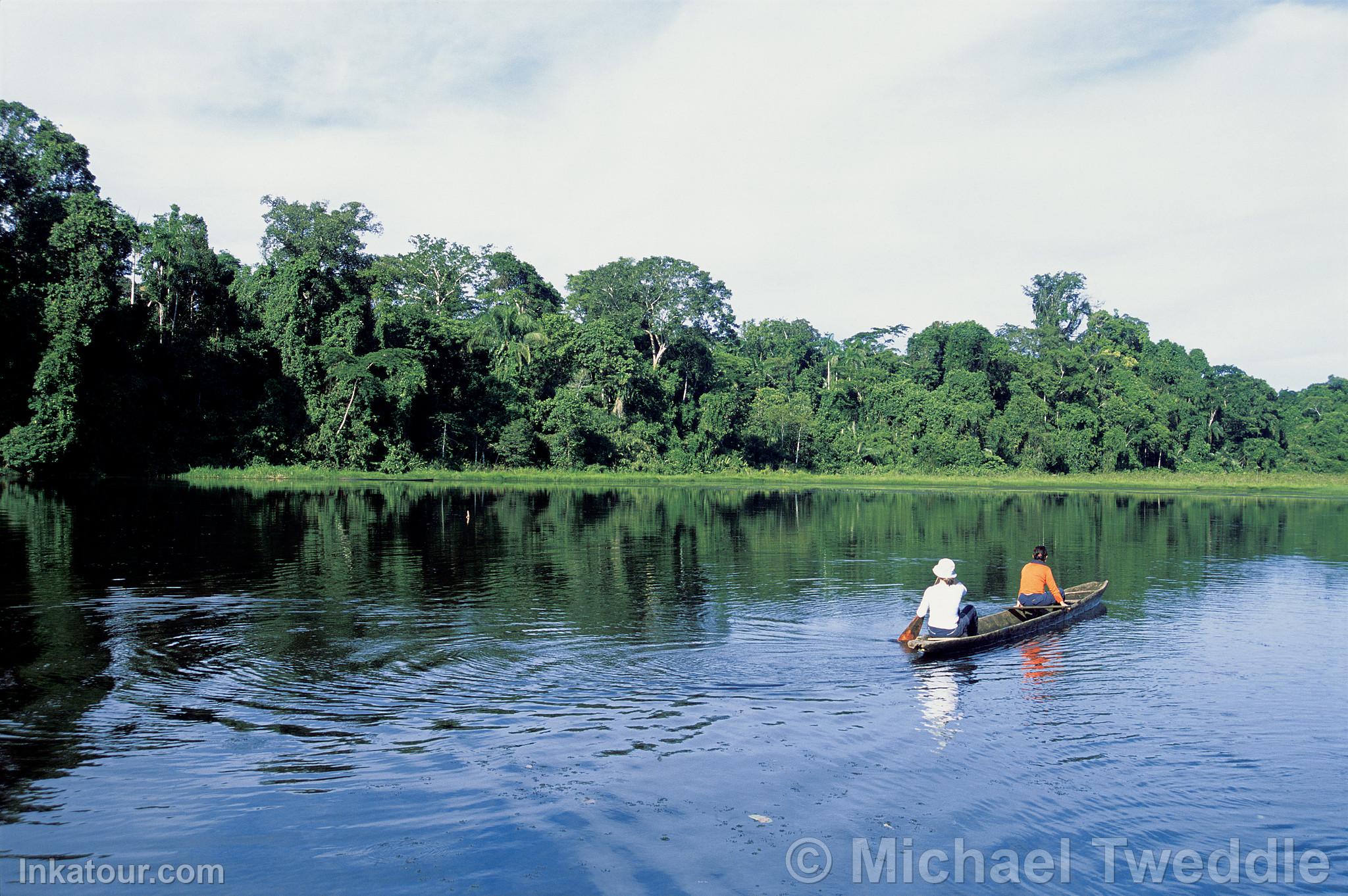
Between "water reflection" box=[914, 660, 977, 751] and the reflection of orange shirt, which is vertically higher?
the reflection of orange shirt

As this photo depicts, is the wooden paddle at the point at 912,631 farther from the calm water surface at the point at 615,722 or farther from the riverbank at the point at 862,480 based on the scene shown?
the riverbank at the point at 862,480

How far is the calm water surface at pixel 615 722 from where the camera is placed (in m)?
6.52

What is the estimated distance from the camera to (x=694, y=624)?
1419 cm

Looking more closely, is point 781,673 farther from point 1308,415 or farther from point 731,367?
point 1308,415

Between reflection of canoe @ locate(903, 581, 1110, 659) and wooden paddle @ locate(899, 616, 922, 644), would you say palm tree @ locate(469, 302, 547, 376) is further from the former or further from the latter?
wooden paddle @ locate(899, 616, 922, 644)

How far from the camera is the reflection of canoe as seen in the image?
1223 centimetres

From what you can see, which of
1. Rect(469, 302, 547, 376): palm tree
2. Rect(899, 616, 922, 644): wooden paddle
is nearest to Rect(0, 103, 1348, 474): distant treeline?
Rect(469, 302, 547, 376): palm tree

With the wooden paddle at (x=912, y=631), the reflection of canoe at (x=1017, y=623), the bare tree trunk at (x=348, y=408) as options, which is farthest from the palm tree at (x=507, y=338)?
the wooden paddle at (x=912, y=631)

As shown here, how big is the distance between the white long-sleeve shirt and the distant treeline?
44.7 meters

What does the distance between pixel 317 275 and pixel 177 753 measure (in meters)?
54.8

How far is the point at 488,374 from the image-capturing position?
64188 millimetres

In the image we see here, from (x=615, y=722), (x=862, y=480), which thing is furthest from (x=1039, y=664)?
(x=862, y=480)

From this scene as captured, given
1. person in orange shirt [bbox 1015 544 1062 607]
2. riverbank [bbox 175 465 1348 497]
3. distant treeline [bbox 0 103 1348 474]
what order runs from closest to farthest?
person in orange shirt [bbox 1015 544 1062 607], distant treeline [bbox 0 103 1348 474], riverbank [bbox 175 465 1348 497]

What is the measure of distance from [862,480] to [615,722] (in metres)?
57.8
